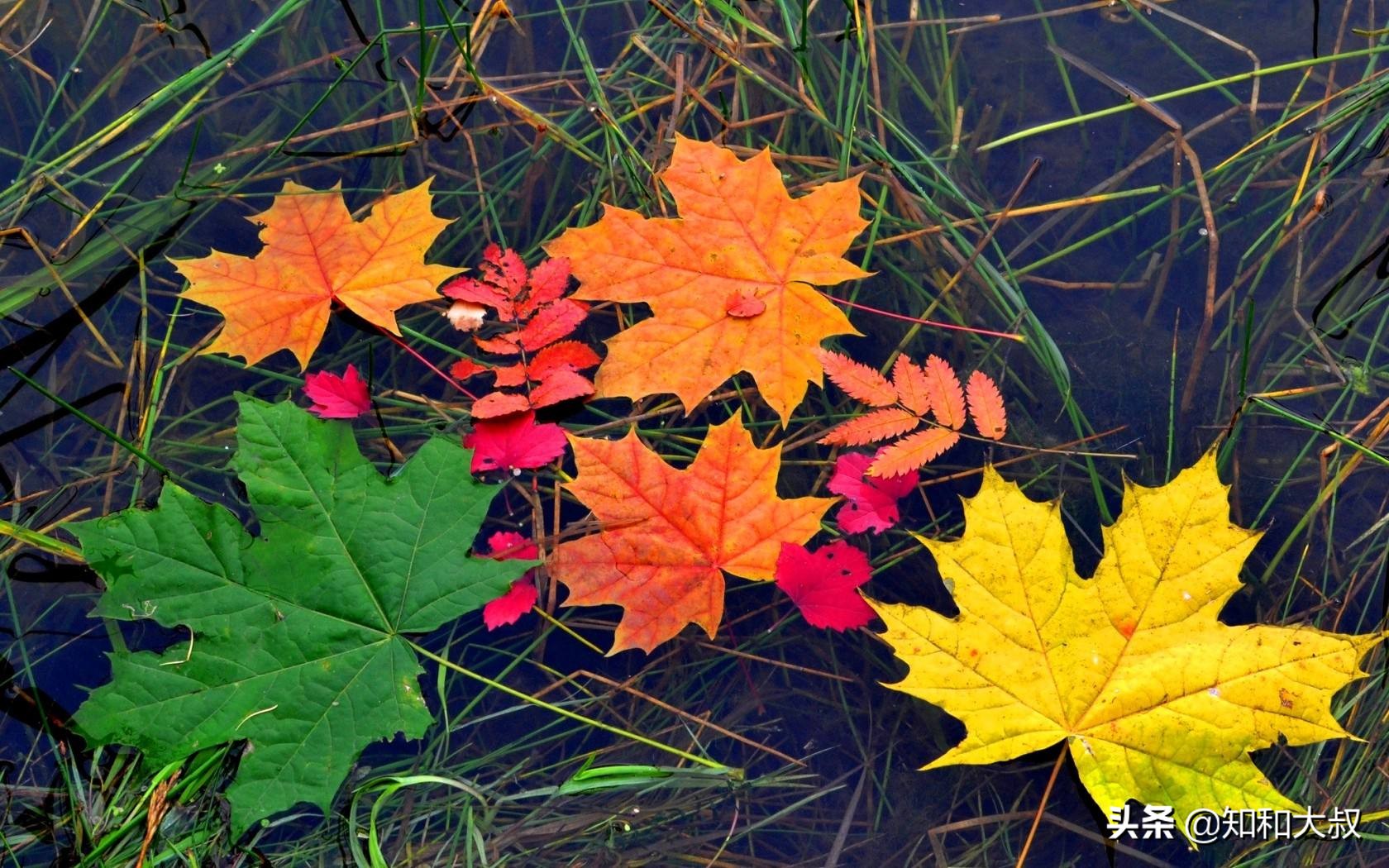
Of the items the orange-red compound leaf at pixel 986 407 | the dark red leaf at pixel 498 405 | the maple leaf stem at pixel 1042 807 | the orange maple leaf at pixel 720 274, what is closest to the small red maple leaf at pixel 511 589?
the dark red leaf at pixel 498 405

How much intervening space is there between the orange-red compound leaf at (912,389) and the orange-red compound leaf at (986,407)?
0.27 feet

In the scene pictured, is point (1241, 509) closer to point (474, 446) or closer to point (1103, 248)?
point (1103, 248)

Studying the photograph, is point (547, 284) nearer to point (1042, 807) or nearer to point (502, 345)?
point (502, 345)

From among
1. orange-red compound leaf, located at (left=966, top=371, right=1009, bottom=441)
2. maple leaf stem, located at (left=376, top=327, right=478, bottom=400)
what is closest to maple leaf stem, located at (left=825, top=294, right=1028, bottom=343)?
orange-red compound leaf, located at (left=966, top=371, right=1009, bottom=441)

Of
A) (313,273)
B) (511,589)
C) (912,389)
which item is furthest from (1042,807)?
(313,273)

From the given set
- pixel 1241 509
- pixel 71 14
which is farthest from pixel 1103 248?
pixel 71 14

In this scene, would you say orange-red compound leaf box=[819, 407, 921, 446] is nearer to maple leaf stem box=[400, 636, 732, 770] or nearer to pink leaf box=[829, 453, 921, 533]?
pink leaf box=[829, 453, 921, 533]

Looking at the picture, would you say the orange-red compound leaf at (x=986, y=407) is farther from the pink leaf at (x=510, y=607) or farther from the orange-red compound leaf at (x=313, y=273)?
the orange-red compound leaf at (x=313, y=273)

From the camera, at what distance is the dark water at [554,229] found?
1970mm

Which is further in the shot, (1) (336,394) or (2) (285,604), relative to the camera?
(1) (336,394)

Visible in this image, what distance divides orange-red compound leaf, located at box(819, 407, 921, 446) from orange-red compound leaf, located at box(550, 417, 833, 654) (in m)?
0.15

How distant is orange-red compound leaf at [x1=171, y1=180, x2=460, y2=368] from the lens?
1.96 m

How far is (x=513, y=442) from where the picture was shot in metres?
1.95

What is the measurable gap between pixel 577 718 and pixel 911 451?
0.81m
